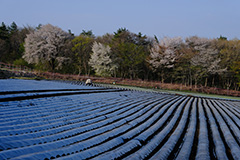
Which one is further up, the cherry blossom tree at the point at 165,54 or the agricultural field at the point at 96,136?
the cherry blossom tree at the point at 165,54

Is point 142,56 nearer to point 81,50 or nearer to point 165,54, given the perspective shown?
point 165,54

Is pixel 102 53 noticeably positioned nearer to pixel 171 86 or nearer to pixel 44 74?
pixel 44 74

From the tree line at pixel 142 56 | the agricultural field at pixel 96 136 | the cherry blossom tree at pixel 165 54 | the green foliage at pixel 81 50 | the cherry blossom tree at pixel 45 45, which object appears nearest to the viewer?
the agricultural field at pixel 96 136

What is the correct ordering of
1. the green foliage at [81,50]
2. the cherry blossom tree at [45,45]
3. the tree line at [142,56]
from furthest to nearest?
the green foliage at [81,50] → the cherry blossom tree at [45,45] → the tree line at [142,56]

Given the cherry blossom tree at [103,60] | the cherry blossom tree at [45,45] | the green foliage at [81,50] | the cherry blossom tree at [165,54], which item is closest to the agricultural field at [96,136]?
the cherry blossom tree at [103,60]

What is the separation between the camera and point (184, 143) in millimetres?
2432

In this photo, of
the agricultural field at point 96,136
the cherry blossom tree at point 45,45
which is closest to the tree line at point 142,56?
the cherry blossom tree at point 45,45

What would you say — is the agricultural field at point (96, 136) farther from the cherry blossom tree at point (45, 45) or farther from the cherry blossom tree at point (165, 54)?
the cherry blossom tree at point (45, 45)

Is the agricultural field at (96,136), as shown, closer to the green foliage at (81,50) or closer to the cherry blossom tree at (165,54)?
the cherry blossom tree at (165,54)

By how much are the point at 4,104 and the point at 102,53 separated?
24682 millimetres

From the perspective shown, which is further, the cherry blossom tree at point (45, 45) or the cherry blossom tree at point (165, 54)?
the cherry blossom tree at point (165, 54)

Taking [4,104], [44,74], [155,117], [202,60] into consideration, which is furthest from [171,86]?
[4,104]

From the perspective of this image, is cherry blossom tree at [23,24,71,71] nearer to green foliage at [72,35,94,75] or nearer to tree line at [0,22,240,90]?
tree line at [0,22,240,90]

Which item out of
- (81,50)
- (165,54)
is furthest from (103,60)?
(165,54)
